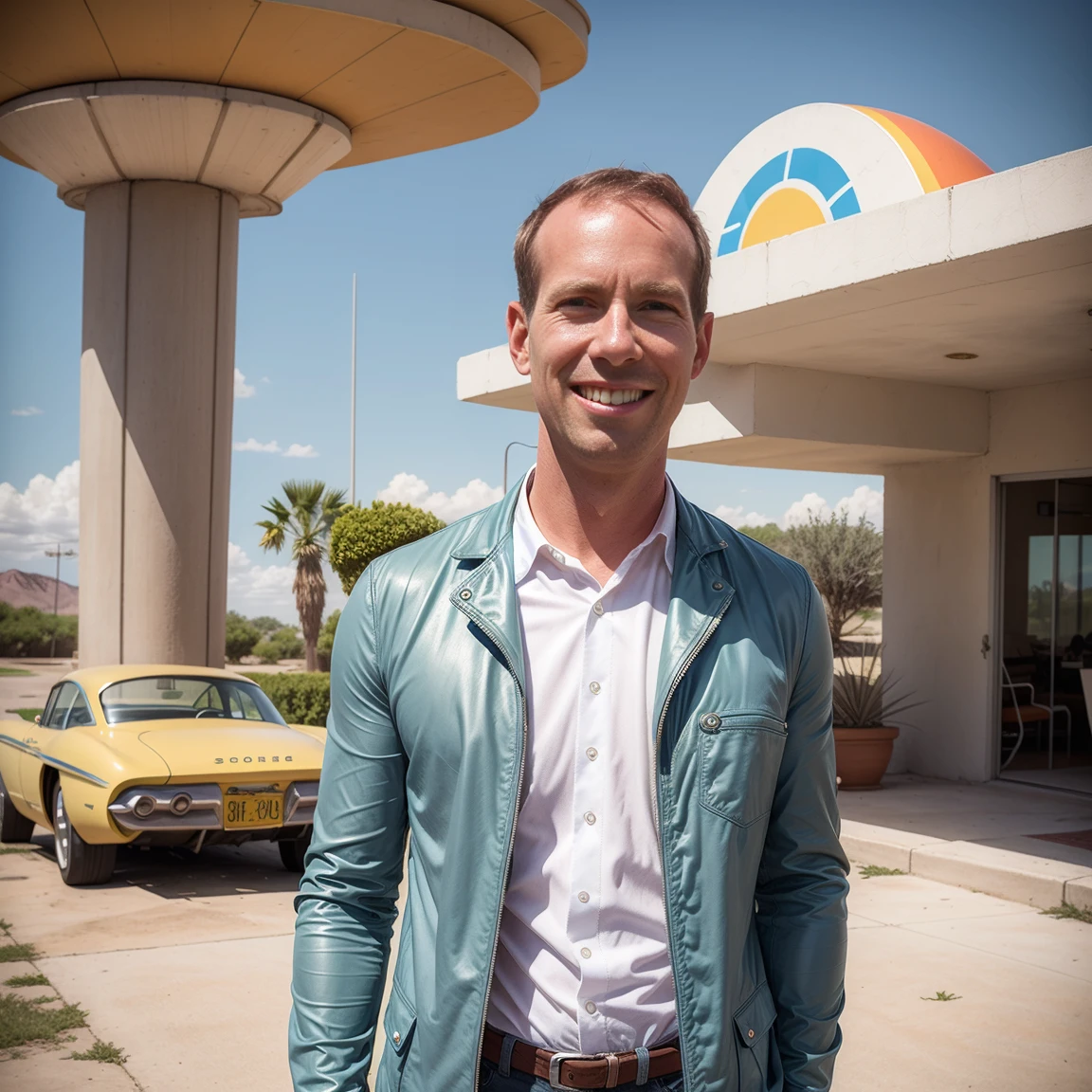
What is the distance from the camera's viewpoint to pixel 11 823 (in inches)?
381

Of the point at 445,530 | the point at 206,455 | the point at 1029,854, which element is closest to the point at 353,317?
the point at 206,455

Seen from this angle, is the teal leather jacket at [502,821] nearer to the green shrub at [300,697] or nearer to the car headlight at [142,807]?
the car headlight at [142,807]

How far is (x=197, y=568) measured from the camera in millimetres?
13586

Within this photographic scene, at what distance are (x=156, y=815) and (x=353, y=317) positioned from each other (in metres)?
45.2

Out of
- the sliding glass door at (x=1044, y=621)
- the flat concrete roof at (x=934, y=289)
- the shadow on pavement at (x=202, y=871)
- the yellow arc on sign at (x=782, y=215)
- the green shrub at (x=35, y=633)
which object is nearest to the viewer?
the flat concrete roof at (x=934, y=289)

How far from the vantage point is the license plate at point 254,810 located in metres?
7.88

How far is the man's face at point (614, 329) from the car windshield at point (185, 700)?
23.9 ft

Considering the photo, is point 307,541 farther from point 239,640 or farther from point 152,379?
point 152,379

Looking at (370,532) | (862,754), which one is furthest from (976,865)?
(370,532)

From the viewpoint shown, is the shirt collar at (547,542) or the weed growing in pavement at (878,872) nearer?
the shirt collar at (547,542)

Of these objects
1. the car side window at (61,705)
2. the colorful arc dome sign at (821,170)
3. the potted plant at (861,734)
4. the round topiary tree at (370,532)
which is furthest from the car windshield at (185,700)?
the round topiary tree at (370,532)

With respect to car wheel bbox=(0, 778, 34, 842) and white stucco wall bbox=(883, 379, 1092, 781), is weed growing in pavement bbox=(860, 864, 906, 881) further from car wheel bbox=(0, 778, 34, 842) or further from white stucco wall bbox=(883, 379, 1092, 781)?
car wheel bbox=(0, 778, 34, 842)

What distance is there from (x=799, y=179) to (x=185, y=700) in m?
7.15

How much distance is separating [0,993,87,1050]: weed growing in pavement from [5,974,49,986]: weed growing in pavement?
0.21 metres
